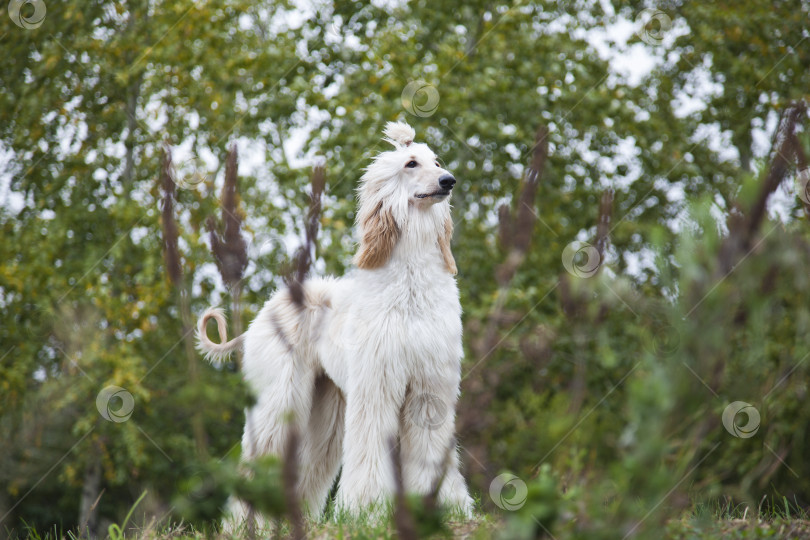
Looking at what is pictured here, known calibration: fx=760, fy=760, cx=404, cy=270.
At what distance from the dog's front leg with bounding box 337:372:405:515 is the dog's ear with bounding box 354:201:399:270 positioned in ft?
1.84

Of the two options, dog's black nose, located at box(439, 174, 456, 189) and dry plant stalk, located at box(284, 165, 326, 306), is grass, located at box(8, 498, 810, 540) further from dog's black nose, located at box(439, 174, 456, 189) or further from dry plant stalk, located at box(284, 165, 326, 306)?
dog's black nose, located at box(439, 174, 456, 189)

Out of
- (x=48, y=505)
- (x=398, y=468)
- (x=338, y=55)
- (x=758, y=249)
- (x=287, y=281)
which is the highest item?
(x=758, y=249)

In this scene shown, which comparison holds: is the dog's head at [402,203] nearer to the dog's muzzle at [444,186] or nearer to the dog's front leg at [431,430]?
the dog's muzzle at [444,186]

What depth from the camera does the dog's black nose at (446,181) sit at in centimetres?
374

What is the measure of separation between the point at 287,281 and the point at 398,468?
46 cm

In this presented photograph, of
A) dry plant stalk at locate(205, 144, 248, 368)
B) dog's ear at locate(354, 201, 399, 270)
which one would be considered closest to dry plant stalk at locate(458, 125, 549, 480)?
dry plant stalk at locate(205, 144, 248, 368)

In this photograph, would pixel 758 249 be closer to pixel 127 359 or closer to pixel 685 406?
pixel 685 406

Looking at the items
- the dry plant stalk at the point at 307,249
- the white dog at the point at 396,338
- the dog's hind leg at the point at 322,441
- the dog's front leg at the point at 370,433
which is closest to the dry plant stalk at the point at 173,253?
the dry plant stalk at the point at 307,249

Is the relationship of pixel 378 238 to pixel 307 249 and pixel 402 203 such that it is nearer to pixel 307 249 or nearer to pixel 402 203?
pixel 402 203

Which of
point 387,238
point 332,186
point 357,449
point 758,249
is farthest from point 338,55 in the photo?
point 758,249

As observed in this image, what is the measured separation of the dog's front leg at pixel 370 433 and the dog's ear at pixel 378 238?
56 cm

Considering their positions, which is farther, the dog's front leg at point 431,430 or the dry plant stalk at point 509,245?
the dog's front leg at point 431,430

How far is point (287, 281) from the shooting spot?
165cm

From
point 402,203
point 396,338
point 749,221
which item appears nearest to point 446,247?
point 402,203
